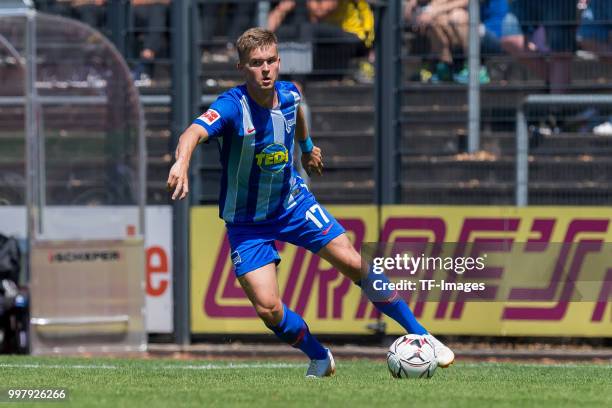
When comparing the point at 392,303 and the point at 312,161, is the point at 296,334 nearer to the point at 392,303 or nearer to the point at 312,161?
the point at 392,303

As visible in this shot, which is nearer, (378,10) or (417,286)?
(417,286)

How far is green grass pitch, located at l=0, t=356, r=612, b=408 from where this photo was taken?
6.97 m

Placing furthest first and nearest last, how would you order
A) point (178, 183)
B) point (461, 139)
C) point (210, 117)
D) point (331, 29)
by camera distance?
point (331, 29), point (461, 139), point (210, 117), point (178, 183)

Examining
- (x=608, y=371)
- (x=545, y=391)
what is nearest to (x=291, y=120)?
(x=545, y=391)

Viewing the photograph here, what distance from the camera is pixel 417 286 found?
10.5 metres

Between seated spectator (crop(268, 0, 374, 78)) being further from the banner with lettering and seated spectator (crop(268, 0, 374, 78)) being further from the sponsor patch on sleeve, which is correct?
the sponsor patch on sleeve

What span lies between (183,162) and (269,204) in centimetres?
134

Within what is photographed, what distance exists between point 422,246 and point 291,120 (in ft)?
14.2

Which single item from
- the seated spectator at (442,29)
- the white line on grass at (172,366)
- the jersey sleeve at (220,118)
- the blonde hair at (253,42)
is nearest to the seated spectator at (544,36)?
the seated spectator at (442,29)

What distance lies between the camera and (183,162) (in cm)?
754

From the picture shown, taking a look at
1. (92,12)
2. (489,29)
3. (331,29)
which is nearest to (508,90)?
(489,29)

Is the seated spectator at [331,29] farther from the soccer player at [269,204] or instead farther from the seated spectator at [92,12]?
the soccer player at [269,204]

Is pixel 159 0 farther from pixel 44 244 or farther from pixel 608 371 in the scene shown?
pixel 608 371

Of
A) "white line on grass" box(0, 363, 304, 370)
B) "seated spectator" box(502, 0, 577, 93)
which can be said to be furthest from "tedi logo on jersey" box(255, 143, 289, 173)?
"seated spectator" box(502, 0, 577, 93)
